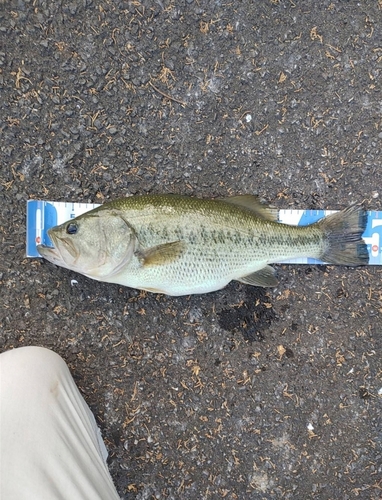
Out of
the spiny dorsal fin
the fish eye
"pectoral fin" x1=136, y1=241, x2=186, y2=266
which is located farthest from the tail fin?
the fish eye

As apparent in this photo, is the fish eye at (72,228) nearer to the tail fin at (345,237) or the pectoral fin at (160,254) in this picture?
the pectoral fin at (160,254)

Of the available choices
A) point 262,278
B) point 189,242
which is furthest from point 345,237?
point 189,242

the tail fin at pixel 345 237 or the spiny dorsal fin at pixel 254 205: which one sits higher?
the spiny dorsal fin at pixel 254 205

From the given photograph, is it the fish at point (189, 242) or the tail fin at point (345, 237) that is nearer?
the fish at point (189, 242)

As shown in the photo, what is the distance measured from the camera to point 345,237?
266cm

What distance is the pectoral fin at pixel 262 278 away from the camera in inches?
102

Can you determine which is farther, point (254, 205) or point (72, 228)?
point (254, 205)

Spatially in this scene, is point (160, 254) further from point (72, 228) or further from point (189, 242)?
point (72, 228)

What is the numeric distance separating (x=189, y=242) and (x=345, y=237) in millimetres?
1049

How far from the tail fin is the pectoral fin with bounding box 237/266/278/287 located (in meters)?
0.35

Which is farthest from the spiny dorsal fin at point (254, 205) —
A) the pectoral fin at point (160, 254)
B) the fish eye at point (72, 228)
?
the fish eye at point (72, 228)

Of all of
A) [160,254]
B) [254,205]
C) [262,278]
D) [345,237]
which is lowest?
[262,278]

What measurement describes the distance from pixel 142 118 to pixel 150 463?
2321 millimetres

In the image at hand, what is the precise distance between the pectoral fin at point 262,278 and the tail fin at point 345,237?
355mm
